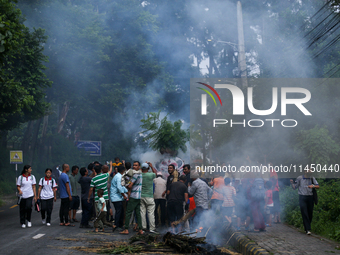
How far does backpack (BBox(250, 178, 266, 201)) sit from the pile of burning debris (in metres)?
2.17

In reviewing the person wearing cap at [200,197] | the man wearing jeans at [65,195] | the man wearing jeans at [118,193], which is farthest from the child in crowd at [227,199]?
the man wearing jeans at [65,195]

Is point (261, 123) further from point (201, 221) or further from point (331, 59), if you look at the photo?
point (201, 221)

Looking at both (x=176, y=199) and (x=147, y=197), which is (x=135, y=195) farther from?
(x=176, y=199)

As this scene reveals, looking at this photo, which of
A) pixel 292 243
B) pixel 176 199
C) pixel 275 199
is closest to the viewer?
pixel 292 243

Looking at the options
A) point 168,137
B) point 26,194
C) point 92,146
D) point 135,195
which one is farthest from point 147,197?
point 92,146

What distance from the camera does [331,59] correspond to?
1684 centimetres

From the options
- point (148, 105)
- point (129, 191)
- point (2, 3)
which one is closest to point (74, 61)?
point (148, 105)

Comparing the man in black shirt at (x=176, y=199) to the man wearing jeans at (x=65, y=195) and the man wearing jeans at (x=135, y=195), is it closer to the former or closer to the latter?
the man wearing jeans at (x=135, y=195)

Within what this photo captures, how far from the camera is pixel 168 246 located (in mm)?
7371

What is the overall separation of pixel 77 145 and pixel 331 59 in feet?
77.1

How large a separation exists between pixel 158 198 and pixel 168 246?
2665mm

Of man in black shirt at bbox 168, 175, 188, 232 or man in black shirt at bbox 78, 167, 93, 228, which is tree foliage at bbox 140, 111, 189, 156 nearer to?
man in black shirt at bbox 78, 167, 93, 228

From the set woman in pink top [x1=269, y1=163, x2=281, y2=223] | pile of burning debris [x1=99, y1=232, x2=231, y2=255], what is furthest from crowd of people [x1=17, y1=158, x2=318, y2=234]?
pile of burning debris [x1=99, y1=232, x2=231, y2=255]

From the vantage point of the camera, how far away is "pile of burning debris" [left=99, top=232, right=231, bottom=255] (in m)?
7.00
